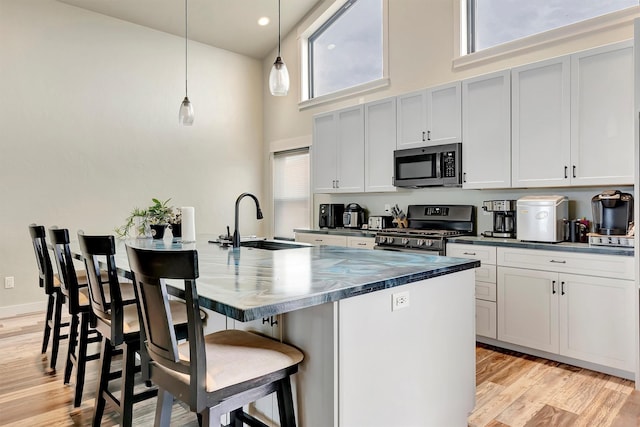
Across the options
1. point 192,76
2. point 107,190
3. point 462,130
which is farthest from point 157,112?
point 462,130

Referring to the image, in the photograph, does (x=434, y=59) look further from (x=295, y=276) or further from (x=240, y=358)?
(x=240, y=358)

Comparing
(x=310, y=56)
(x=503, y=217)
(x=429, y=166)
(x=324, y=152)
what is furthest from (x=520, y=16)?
(x=310, y=56)

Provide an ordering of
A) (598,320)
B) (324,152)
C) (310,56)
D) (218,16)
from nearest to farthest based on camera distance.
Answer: (598,320), (324,152), (218,16), (310,56)

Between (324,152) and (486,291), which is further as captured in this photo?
(324,152)

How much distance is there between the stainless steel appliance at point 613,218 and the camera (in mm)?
2826

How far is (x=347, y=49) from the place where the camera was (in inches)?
217

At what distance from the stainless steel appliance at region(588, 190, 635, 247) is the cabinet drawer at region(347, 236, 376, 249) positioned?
1936 mm

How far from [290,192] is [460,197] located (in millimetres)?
2828

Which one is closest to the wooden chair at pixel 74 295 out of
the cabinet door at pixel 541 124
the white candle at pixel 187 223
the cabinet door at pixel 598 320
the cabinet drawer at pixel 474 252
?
the white candle at pixel 187 223

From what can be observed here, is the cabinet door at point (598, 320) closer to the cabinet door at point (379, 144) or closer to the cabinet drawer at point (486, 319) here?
the cabinet drawer at point (486, 319)

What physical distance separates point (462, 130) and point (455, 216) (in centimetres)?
87

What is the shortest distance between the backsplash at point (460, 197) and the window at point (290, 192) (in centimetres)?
31

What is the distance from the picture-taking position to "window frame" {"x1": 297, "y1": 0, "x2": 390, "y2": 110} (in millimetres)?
4863

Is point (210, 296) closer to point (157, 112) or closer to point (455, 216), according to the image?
point (455, 216)
